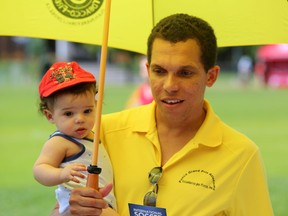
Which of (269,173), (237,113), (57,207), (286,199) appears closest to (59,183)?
(57,207)

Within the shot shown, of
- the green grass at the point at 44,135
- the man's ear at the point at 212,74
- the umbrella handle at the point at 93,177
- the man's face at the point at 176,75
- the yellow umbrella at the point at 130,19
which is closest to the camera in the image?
the umbrella handle at the point at 93,177

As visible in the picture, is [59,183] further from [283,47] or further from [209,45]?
[283,47]

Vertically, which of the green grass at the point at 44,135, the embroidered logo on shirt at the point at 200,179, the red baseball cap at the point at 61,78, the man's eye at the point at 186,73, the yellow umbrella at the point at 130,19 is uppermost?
the yellow umbrella at the point at 130,19

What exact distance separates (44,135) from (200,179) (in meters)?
12.9

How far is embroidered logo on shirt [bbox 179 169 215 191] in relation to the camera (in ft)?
10.1

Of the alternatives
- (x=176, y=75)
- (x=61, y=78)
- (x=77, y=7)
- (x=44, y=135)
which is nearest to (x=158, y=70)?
(x=176, y=75)

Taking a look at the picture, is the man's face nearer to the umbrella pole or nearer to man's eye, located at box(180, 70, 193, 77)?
man's eye, located at box(180, 70, 193, 77)

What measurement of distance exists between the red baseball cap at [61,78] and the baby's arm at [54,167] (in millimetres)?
219

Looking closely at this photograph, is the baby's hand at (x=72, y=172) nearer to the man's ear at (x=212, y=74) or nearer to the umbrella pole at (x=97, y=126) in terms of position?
the umbrella pole at (x=97, y=126)

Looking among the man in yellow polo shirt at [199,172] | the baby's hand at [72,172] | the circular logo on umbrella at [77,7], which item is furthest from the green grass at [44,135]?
the baby's hand at [72,172]

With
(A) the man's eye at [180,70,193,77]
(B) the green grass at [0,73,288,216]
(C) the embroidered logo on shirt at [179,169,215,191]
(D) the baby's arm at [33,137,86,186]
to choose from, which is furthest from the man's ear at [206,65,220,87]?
(B) the green grass at [0,73,288,216]

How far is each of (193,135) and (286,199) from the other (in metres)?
6.63

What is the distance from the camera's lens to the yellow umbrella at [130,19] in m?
3.64

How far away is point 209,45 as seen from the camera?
3.10m
